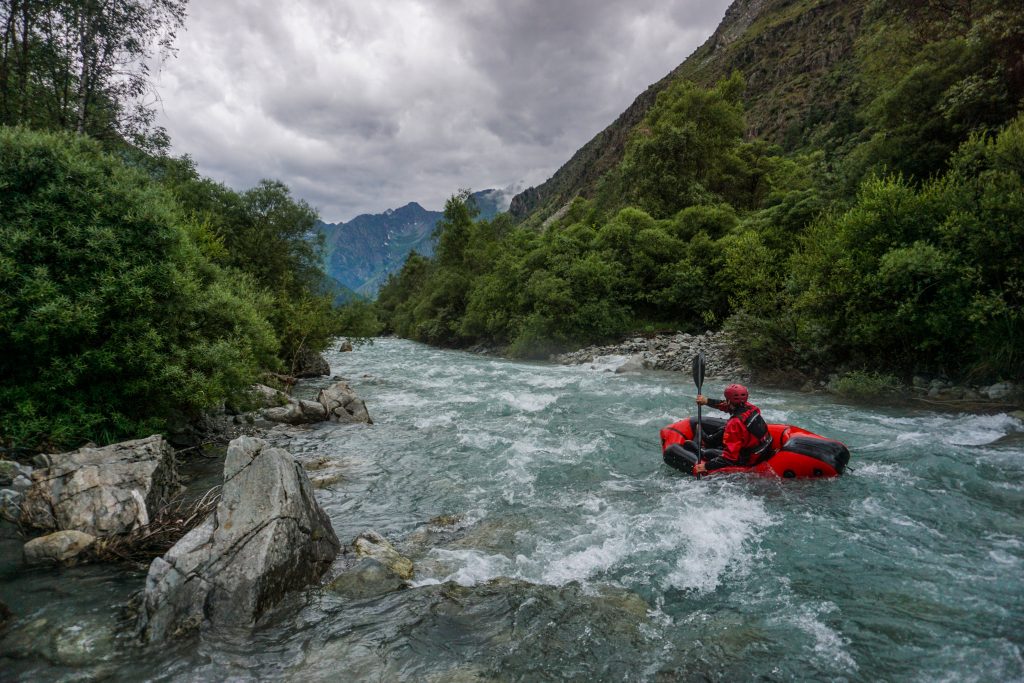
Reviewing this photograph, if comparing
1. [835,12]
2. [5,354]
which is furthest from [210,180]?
[835,12]

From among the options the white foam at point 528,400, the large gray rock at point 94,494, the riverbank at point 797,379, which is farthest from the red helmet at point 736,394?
the large gray rock at point 94,494

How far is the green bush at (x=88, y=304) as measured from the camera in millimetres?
7398

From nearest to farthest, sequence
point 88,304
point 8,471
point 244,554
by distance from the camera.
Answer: point 244,554
point 8,471
point 88,304

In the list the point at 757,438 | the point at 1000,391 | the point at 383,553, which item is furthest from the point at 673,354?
the point at 383,553

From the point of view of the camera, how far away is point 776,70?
312ft

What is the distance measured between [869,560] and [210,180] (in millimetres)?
29963

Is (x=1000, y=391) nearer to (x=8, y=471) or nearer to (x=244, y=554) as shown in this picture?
(x=244, y=554)

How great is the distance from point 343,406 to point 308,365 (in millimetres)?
11050

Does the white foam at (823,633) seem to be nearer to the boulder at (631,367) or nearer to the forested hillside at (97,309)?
the forested hillside at (97,309)

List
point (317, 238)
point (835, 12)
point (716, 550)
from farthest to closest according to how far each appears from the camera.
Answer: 1. point (835, 12)
2. point (317, 238)
3. point (716, 550)

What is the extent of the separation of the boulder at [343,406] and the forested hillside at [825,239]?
519 inches

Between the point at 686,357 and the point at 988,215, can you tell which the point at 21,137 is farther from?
the point at 686,357

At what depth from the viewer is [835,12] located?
306 feet

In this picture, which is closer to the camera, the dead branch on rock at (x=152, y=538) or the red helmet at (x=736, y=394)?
the dead branch on rock at (x=152, y=538)
